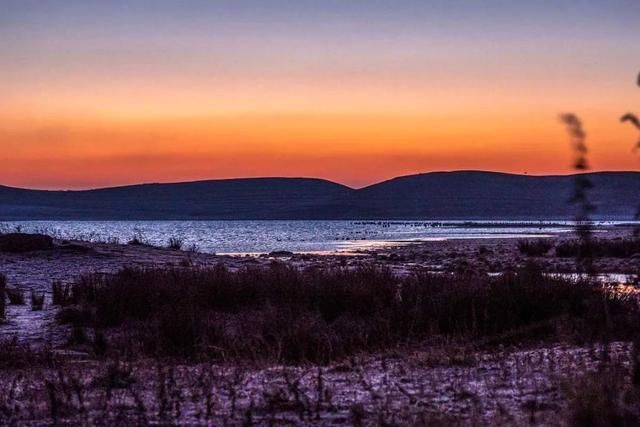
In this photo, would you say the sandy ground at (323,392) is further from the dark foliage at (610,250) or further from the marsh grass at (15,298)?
the dark foliage at (610,250)

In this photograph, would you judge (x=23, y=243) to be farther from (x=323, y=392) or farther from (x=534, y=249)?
(x=323, y=392)

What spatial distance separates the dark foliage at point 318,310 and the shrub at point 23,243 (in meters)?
10.0

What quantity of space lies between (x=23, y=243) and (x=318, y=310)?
14.9 meters

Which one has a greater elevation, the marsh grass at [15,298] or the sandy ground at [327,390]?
the marsh grass at [15,298]

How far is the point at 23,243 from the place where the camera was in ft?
81.9

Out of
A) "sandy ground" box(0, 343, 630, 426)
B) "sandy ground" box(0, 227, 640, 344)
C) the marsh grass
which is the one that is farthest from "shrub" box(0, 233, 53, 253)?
"sandy ground" box(0, 343, 630, 426)

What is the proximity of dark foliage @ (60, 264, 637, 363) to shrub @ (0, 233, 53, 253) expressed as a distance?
10037mm

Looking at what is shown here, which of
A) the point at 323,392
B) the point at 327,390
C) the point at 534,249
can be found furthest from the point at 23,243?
the point at 327,390

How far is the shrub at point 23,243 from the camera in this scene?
80.7ft

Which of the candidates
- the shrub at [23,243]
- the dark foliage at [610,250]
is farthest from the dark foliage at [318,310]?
the dark foliage at [610,250]

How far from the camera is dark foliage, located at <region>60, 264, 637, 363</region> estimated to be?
10.1m

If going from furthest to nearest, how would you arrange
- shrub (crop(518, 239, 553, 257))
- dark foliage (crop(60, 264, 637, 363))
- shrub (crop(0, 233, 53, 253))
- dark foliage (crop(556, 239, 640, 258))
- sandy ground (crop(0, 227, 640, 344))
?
shrub (crop(518, 239, 553, 257)), dark foliage (crop(556, 239, 640, 258)), shrub (crop(0, 233, 53, 253)), sandy ground (crop(0, 227, 640, 344)), dark foliage (crop(60, 264, 637, 363))

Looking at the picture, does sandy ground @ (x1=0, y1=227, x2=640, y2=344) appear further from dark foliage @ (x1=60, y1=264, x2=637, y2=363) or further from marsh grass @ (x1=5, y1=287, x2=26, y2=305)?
dark foliage @ (x1=60, y1=264, x2=637, y2=363)

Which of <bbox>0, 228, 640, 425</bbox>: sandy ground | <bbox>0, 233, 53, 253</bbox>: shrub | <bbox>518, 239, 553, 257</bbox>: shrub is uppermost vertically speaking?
<bbox>0, 233, 53, 253</bbox>: shrub
